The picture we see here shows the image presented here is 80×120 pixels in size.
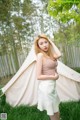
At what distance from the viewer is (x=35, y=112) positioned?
5965 mm

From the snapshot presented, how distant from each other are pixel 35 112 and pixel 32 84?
1107mm

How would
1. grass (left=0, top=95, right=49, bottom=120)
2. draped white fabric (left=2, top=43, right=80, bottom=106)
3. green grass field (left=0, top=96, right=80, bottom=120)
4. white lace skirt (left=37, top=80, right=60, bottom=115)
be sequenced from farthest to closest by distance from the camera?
draped white fabric (left=2, top=43, right=80, bottom=106) < grass (left=0, top=95, right=49, bottom=120) < green grass field (left=0, top=96, right=80, bottom=120) < white lace skirt (left=37, top=80, right=60, bottom=115)

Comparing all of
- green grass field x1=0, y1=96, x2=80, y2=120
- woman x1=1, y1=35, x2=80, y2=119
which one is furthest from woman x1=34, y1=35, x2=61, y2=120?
woman x1=1, y1=35, x2=80, y2=119

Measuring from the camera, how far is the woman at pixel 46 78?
3773 millimetres

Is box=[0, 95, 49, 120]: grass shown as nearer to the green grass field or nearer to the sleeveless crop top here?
the green grass field

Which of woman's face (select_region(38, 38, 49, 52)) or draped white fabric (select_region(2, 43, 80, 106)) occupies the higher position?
woman's face (select_region(38, 38, 49, 52))

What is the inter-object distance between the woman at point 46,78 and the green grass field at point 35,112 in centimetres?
136

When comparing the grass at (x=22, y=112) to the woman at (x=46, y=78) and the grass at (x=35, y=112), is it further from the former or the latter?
the woman at (x=46, y=78)

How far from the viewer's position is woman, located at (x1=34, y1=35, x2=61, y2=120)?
3773mm

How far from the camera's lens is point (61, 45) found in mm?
17422

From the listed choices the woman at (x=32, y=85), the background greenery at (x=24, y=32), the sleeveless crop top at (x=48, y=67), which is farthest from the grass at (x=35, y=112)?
the background greenery at (x=24, y=32)

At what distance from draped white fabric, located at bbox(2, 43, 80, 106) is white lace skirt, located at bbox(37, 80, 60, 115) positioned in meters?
3.00

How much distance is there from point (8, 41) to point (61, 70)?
1057 cm

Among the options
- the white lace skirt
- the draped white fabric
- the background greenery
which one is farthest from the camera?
the background greenery
